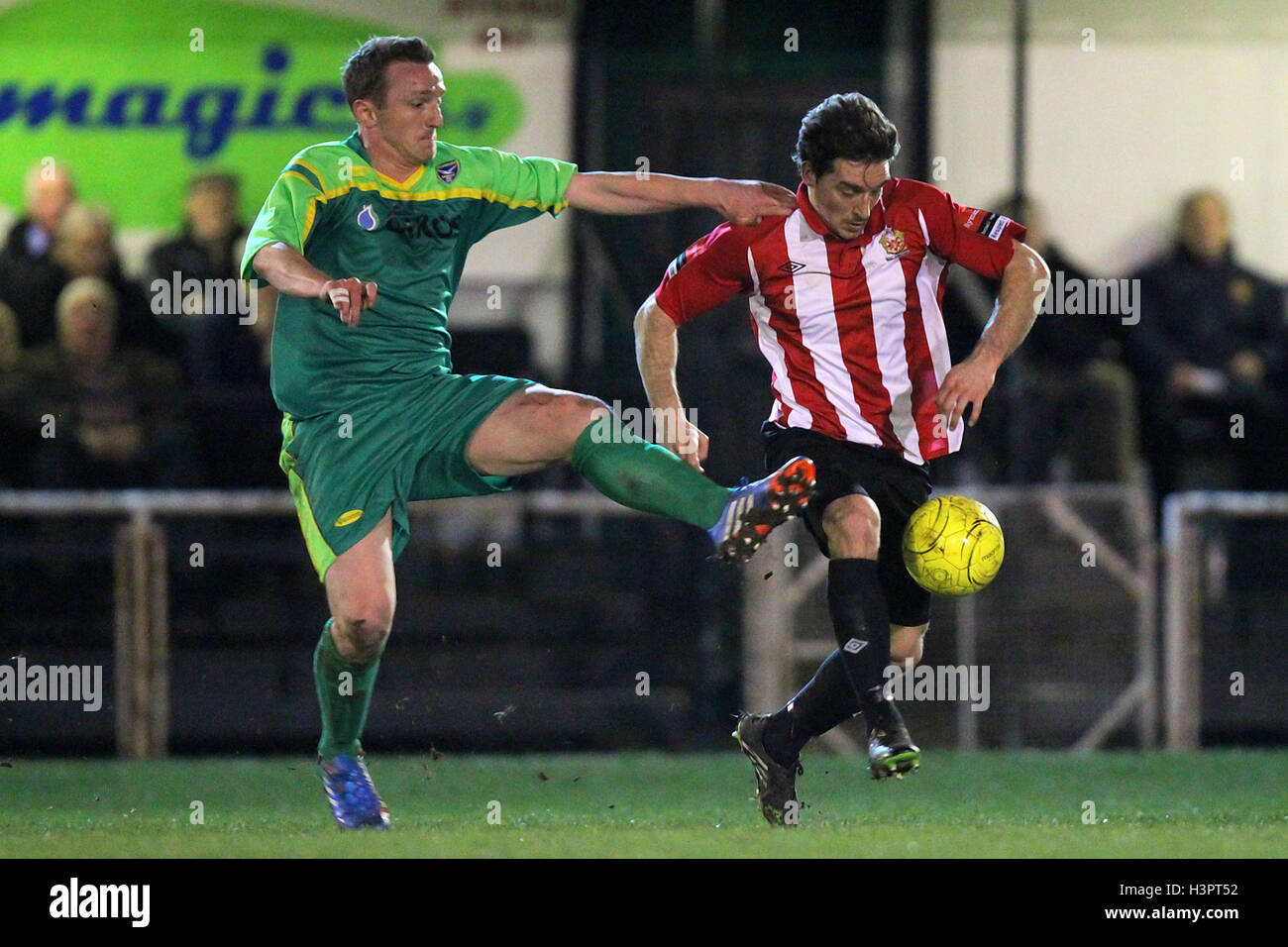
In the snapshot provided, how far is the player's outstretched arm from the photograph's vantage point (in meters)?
6.70

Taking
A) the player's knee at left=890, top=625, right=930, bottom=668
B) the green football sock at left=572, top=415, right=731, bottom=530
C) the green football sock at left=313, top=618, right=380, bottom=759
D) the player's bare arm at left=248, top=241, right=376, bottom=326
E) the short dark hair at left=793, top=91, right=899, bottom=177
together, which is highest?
the short dark hair at left=793, top=91, right=899, bottom=177

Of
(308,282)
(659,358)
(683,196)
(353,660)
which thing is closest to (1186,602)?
(659,358)

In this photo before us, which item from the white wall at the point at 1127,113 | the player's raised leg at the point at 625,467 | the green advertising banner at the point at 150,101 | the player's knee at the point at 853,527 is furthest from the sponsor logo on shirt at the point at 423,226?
the white wall at the point at 1127,113

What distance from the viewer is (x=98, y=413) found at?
36.8ft

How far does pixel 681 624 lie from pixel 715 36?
15.3ft

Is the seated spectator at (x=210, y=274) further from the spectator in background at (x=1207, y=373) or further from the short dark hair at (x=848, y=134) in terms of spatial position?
the short dark hair at (x=848, y=134)

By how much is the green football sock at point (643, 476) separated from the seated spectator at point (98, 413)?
16.7 ft

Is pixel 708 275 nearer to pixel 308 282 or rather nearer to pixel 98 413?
pixel 308 282

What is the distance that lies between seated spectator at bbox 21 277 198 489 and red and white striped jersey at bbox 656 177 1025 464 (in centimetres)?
508

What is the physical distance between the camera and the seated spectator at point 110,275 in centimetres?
1150

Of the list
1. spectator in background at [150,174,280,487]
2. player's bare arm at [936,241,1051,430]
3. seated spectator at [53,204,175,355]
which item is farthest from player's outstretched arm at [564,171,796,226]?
seated spectator at [53,204,175,355]

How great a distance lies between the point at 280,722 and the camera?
10328mm

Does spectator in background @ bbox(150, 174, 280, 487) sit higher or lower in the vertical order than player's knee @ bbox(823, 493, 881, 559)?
higher

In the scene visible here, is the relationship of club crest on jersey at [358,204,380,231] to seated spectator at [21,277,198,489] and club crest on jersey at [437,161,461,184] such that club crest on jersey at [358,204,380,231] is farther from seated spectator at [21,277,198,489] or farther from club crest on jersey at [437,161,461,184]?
seated spectator at [21,277,198,489]
